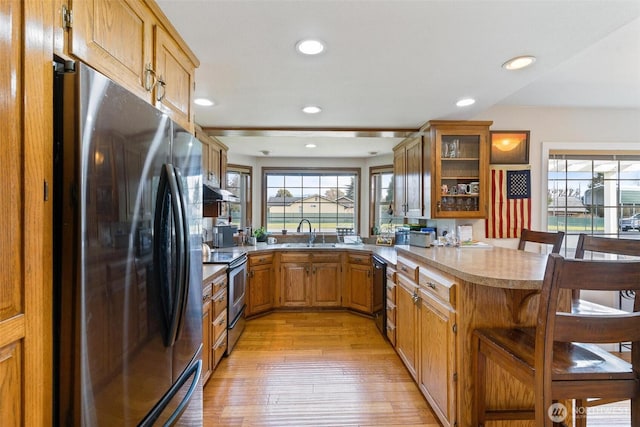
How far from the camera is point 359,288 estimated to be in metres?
3.75

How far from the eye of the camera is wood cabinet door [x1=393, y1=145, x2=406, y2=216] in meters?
3.84

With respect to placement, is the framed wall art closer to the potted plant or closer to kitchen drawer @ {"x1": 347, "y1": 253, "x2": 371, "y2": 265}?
kitchen drawer @ {"x1": 347, "y1": 253, "x2": 371, "y2": 265}

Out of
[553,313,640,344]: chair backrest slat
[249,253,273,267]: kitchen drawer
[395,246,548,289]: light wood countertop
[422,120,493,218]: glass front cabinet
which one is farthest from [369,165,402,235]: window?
[553,313,640,344]: chair backrest slat

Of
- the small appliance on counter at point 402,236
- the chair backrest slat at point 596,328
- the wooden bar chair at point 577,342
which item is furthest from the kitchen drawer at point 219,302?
the small appliance on counter at point 402,236

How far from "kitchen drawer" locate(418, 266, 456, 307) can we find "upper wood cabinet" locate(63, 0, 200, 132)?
1.80 metres

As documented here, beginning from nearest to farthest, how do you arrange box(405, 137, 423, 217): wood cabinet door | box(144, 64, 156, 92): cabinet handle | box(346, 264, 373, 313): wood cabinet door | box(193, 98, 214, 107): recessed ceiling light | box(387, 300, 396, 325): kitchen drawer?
box(144, 64, 156, 92): cabinet handle < box(193, 98, 214, 107): recessed ceiling light < box(387, 300, 396, 325): kitchen drawer < box(405, 137, 423, 217): wood cabinet door < box(346, 264, 373, 313): wood cabinet door

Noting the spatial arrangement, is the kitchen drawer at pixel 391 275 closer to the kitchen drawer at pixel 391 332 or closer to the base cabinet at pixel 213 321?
the kitchen drawer at pixel 391 332

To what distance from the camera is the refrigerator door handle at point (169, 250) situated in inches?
42.5

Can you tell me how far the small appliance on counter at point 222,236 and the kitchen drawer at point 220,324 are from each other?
1.36 metres

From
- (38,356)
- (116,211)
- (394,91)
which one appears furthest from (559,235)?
Answer: (38,356)

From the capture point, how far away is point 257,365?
2.51m

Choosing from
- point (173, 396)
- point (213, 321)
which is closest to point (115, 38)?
point (173, 396)

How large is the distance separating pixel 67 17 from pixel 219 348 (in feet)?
7.62

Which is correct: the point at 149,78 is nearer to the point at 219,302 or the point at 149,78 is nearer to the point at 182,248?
the point at 182,248
